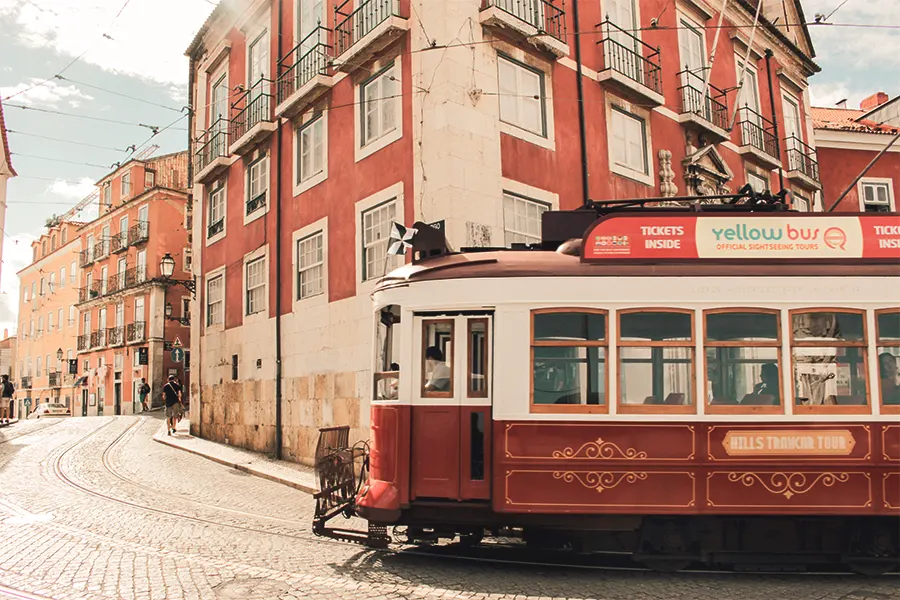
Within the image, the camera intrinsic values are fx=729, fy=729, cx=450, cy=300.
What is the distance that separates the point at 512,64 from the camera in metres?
13.2

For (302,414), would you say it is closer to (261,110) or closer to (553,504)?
(261,110)

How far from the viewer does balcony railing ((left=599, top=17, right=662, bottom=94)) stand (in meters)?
15.3

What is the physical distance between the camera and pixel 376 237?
44.6ft

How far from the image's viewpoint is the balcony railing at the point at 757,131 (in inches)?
796

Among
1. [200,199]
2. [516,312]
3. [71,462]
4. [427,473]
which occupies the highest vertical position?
[200,199]

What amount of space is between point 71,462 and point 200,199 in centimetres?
879

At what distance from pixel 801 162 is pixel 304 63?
→ 50.9 ft

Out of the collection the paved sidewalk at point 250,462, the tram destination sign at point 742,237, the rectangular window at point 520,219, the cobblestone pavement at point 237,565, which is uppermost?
the rectangular window at point 520,219

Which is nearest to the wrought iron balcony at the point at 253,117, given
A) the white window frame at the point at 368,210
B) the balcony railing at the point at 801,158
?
the white window frame at the point at 368,210

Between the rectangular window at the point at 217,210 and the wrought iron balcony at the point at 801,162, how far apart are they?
16263mm

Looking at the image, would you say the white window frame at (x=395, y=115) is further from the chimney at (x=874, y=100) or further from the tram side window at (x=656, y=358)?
the chimney at (x=874, y=100)

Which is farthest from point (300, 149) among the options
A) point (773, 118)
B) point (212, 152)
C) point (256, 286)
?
point (773, 118)

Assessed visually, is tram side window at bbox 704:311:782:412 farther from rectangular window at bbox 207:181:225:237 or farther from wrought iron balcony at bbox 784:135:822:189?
wrought iron balcony at bbox 784:135:822:189

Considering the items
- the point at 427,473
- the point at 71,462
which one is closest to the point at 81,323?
the point at 71,462
